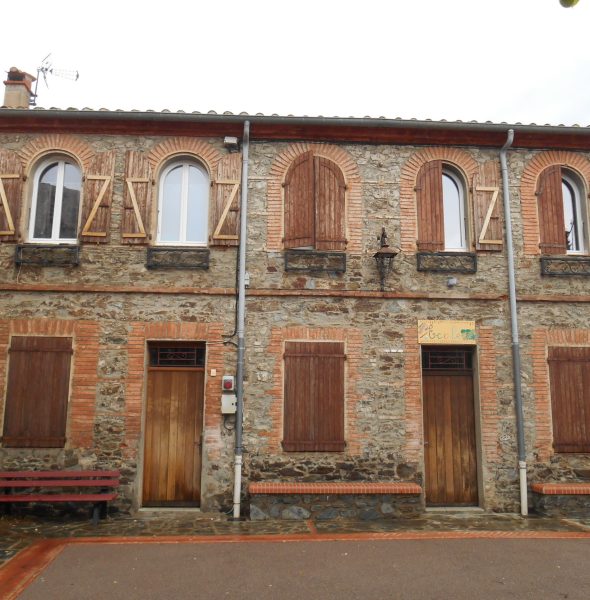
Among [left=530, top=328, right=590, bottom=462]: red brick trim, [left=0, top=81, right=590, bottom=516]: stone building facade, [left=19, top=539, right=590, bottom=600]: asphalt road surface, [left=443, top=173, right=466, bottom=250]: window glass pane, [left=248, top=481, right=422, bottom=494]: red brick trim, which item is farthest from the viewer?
[left=443, top=173, right=466, bottom=250]: window glass pane

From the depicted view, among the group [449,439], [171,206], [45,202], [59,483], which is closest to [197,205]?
[171,206]

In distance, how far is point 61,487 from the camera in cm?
852

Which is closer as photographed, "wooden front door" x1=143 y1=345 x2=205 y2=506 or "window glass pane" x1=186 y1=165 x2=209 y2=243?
"wooden front door" x1=143 y1=345 x2=205 y2=506

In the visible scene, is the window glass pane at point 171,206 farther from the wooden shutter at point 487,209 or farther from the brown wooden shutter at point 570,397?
the brown wooden shutter at point 570,397

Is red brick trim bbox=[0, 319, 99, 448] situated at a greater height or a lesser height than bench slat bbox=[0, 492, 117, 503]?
greater

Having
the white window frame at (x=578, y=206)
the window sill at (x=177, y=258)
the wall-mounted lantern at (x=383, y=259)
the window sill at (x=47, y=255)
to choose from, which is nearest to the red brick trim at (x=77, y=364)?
the window sill at (x=47, y=255)

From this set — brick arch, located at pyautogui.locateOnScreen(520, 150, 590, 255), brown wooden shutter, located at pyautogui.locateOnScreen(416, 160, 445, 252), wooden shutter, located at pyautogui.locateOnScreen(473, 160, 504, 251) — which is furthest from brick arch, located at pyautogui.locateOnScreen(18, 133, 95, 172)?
brick arch, located at pyautogui.locateOnScreen(520, 150, 590, 255)

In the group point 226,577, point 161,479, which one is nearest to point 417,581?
point 226,577

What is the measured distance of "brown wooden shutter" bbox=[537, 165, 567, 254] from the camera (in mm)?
9698

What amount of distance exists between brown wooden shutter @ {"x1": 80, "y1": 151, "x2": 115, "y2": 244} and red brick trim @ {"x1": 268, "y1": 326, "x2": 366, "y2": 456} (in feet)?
11.0

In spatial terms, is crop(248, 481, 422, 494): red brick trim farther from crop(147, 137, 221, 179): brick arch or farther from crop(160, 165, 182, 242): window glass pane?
crop(147, 137, 221, 179): brick arch

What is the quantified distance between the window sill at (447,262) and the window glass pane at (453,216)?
9.6 inches

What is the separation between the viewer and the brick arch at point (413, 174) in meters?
9.60

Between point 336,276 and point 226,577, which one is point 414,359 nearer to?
point 336,276
